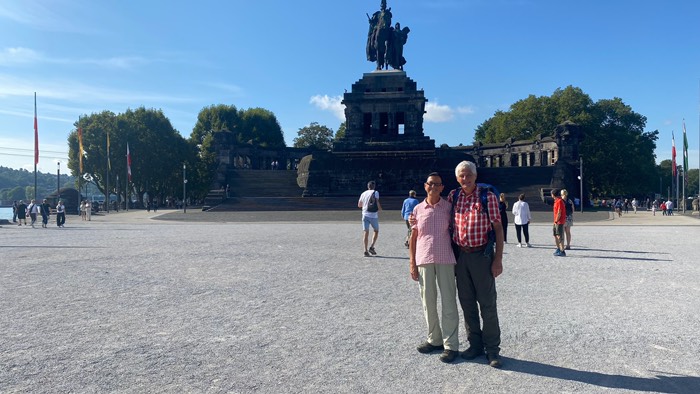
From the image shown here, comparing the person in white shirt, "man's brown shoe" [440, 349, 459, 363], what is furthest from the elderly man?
the person in white shirt

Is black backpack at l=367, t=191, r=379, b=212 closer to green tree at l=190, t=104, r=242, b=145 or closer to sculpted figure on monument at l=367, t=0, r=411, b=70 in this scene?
sculpted figure on monument at l=367, t=0, r=411, b=70

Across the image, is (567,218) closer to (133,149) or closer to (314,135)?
(133,149)

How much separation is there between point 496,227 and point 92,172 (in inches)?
2263

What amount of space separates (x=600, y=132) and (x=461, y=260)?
61209mm

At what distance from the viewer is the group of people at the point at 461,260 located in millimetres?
4414

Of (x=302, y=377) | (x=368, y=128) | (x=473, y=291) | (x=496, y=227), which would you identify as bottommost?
(x=302, y=377)

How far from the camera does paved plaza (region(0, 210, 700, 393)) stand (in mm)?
4027

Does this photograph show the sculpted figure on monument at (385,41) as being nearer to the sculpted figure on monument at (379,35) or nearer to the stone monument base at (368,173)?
the sculpted figure on monument at (379,35)

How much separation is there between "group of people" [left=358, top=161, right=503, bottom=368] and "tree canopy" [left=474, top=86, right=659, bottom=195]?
5719 centimetres

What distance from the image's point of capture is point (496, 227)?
4367 millimetres

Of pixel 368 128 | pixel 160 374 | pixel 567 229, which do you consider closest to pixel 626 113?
pixel 368 128

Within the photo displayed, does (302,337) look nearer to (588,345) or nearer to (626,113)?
(588,345)


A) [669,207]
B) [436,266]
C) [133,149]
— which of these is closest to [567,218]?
[436,266]

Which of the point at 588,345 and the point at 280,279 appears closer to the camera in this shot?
the point at 588,345
